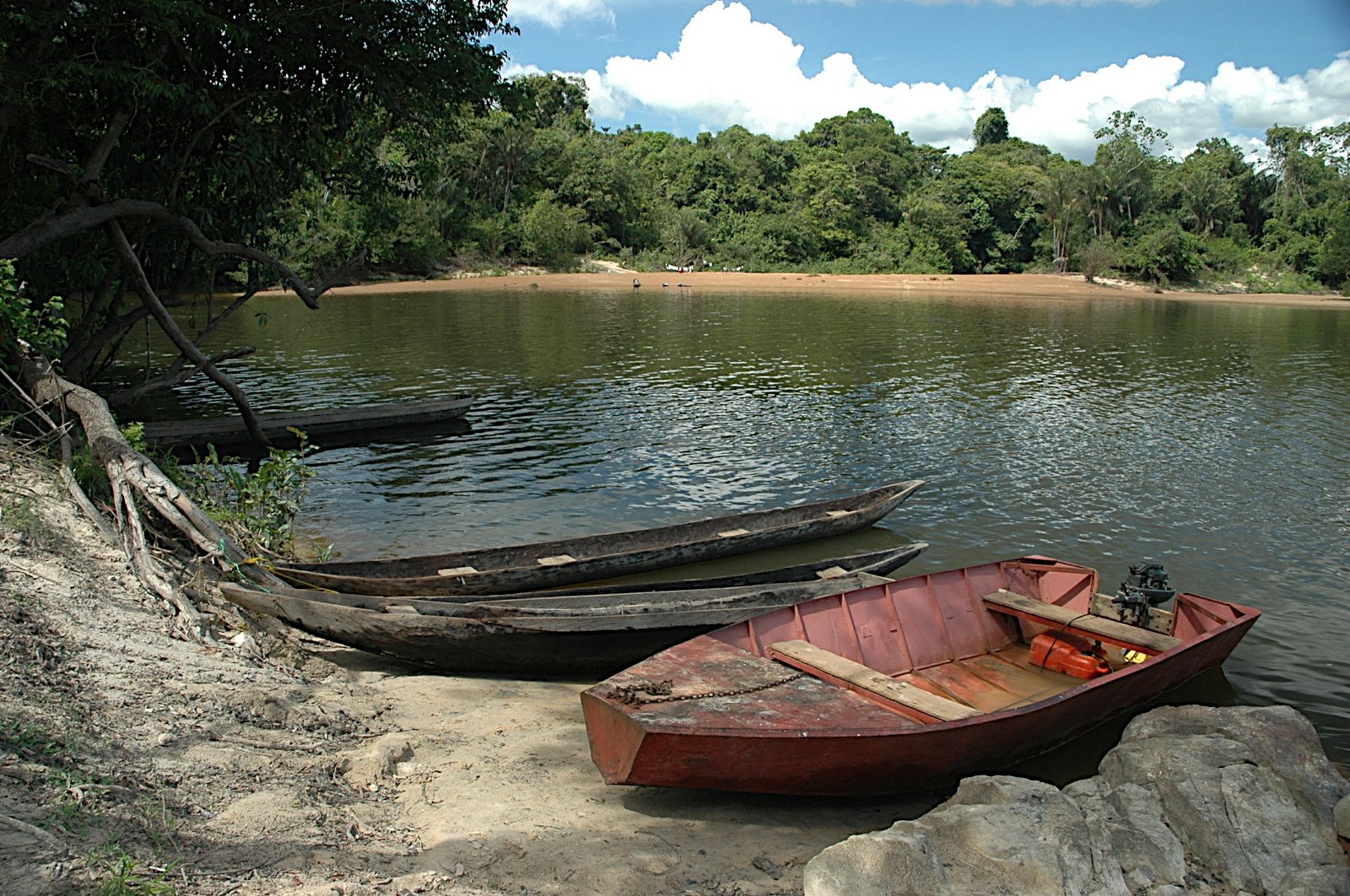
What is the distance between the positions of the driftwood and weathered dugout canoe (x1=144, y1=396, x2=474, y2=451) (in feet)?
18.6

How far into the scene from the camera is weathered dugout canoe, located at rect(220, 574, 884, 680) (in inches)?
297

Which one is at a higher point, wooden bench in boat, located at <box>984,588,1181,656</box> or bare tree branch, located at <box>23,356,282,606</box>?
bare tree branch, located at <box>23,356,282,606</box>

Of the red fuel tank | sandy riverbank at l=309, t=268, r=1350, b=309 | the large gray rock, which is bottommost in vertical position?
the red fuel tank

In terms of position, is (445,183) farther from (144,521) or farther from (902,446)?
(144,521)

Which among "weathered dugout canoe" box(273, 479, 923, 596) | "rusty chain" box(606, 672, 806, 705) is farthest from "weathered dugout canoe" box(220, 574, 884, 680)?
"rusty chain" box(606, 672, 806, 705)

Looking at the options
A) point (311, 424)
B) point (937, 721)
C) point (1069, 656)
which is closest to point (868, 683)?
point (937, 721)

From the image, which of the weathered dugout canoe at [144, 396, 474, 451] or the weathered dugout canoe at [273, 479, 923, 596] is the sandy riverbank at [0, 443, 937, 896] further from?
the weathered dugout canoe at [144, 396, 474, 451]

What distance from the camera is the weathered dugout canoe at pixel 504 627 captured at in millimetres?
7535

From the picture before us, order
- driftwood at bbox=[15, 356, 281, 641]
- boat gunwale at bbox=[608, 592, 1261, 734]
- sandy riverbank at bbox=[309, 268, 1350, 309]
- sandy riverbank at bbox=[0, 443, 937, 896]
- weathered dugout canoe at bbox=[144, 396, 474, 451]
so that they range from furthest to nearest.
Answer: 1. sandy riverbank at bbox=[309, 268, 1350, 309]
2. weathered dugout canoe at bbox=[144, 396, 474, 451]
3. driftwood at bbox=[15, 356, 281, 641]
4. boat gunwale at bbox=[608, 592, 1261, 734]
5. sandy riverbank at bbox=[0, 443, 937, 896]

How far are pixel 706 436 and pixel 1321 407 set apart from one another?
1480 centimetres

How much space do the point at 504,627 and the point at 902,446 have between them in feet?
38.8

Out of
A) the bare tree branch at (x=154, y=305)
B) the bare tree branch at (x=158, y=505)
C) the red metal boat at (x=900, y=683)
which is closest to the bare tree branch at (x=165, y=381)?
the bare tree branch at (x=154, y=305)

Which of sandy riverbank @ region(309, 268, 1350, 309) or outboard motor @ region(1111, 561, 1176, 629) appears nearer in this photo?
outboard motor @ region(1111, 561, 1176, 629)

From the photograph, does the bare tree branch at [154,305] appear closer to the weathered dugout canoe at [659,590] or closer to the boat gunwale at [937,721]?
the weathered dugout canoe at [659,590]
